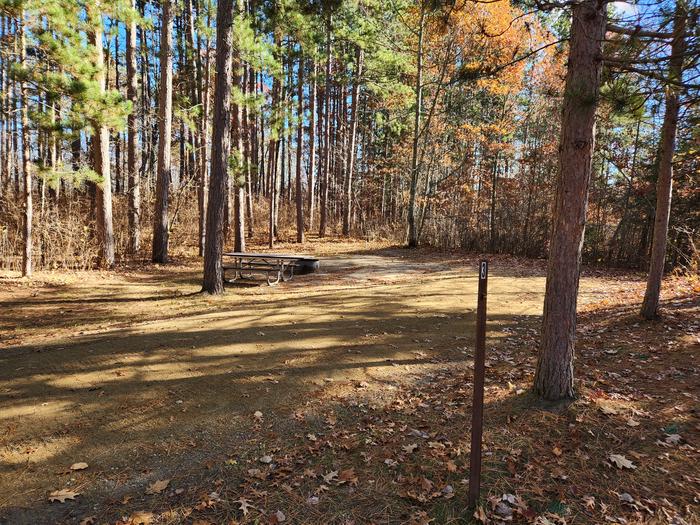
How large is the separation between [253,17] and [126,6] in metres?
3.53

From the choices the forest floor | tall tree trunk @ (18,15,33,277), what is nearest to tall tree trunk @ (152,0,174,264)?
tall tree trunk @ (18,15,33,277)

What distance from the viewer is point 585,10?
3.42 meters

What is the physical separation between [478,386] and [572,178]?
81.5 inches

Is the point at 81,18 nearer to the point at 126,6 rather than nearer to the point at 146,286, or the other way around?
the point at 126,6

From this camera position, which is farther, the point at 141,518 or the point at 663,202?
the point at 663,202

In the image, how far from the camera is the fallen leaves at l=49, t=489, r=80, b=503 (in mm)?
2729

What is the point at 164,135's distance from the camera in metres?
12.5

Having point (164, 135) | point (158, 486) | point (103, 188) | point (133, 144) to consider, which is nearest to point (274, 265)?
point (103, 188)

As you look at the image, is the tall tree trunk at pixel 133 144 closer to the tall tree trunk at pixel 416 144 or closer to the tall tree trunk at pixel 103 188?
the tall tree trunk at pixel 103 188

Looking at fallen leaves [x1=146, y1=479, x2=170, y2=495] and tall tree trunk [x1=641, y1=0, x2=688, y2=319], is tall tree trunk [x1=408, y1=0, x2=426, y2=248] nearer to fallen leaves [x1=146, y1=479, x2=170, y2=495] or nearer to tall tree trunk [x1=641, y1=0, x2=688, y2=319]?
tall tree trunk [x1=641, y1=0, x2=688, y2=319]

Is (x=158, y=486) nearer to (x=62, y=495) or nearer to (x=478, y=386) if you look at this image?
(x=62, y=495)

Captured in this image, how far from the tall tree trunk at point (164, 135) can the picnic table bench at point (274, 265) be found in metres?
3.17

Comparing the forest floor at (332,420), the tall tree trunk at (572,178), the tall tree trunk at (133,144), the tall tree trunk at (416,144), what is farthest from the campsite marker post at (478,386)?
the tall tree trunk at (416,144)

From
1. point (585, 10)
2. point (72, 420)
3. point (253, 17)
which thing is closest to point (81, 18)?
point (253, 17)
